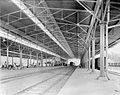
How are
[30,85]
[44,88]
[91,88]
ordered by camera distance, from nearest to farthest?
1. [91,88]
2. [44,88]
3. [30,85]

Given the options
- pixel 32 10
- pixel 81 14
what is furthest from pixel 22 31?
pixel 81 14

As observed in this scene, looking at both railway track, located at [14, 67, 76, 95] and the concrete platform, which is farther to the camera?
railway track, located at [14, 67, 76, 95]

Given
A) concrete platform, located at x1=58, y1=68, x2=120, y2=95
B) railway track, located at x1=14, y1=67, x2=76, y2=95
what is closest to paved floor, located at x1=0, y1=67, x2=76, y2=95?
railway track, located at x1=14, y1=67, x2=76, y2=95

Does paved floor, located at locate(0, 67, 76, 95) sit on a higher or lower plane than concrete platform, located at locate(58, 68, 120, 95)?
lower

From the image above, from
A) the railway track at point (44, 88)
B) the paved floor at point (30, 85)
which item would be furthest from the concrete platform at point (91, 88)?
the paved floor at point (30, 85)

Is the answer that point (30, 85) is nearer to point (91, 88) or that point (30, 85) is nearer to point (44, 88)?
point (44, 88)

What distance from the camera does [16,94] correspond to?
30.4ft

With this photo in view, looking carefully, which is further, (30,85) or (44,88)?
(30,85)

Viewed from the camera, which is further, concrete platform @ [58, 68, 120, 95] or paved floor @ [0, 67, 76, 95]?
paved floor @ [0, 67, 76, 95]

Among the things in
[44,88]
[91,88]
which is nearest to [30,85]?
[44,88]

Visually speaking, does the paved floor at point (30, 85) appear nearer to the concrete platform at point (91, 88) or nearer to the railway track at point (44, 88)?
the railway track at point (44, 88)

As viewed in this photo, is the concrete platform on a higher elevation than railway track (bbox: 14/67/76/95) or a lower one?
higher

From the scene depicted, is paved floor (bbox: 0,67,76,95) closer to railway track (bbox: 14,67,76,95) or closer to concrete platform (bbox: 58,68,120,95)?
railway track (bbox: 14,67,76,95)

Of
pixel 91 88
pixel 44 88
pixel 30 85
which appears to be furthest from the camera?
pixel 30 85
